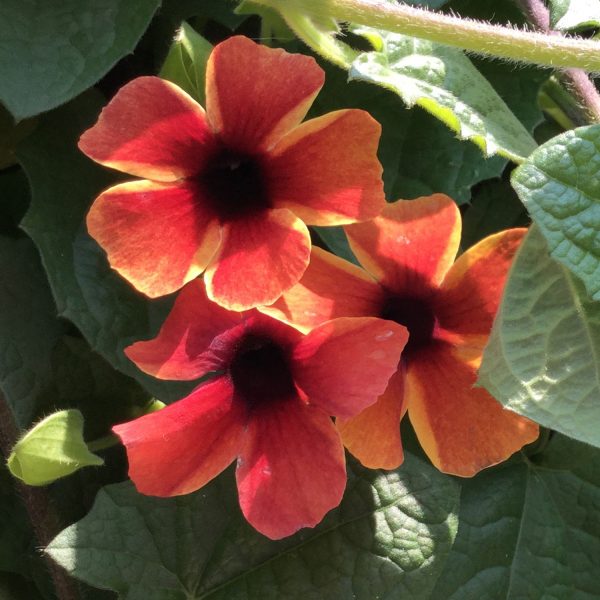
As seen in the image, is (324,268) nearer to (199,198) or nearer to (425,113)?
(199,198)

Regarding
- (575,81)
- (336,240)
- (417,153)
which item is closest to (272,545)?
(336,240)

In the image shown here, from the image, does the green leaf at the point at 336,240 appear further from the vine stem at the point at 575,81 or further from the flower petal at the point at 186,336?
the vine stem at the point at 575,81

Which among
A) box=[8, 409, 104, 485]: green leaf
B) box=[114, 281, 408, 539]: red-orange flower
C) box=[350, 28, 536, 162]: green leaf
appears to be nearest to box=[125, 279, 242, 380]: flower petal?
box=[114, 281, 408, 539]: red-orange flower

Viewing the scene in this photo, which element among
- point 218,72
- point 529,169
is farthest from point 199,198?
point 529,169

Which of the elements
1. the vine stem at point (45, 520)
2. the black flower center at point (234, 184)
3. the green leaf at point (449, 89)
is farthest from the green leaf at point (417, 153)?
the vine stem at point (45, 520)

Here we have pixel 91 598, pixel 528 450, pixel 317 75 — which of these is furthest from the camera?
pixel 528 450
